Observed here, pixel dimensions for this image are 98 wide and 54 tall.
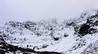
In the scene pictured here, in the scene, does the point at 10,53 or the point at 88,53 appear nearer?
the point at 88,53

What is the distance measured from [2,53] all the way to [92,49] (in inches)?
2847

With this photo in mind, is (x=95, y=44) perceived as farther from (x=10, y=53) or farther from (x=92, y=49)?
(x=10, y=53)

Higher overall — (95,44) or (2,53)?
(95,44)

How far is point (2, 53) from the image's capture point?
17950 centimetres

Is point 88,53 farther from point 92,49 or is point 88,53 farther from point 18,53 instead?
point 18,53

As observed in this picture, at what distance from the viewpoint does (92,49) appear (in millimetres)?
123125

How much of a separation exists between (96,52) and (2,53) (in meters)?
76.0

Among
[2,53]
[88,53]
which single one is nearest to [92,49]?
[88,53]

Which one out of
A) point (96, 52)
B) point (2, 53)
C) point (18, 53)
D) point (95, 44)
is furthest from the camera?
point (18, 53)

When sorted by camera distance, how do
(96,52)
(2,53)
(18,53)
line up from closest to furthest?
(96,52) → (2,53) → (18,53)

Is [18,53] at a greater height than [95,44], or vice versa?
[95,44]

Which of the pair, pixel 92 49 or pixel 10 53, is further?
pixel 10 53

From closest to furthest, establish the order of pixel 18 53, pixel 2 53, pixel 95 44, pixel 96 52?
pixel 96 52 → pixel 95 44 → pixel 2 53 → pixel 18 53

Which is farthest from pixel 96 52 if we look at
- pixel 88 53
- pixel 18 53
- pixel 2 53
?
pixel 18 53
